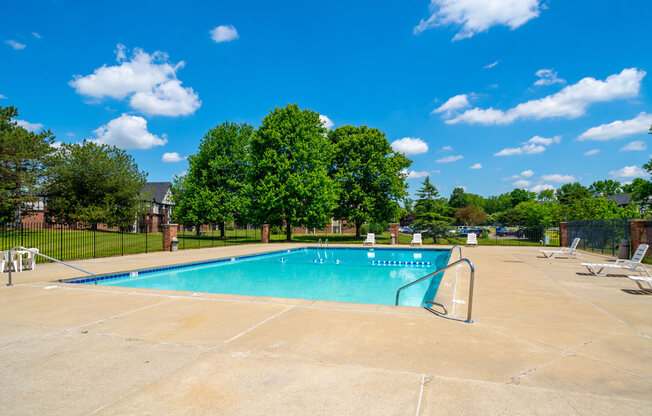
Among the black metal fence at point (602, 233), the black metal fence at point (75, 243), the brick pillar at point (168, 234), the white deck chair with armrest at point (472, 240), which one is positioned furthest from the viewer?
the white deck chair with armrest at point (472, 240)

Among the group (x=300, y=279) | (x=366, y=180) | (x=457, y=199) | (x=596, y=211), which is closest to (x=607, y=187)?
(x=457, y=199)

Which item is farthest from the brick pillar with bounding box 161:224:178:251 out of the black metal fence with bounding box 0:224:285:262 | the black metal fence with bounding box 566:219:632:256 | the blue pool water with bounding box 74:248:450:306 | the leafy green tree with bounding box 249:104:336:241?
the black metal fence with bounding box 566:219:632:256

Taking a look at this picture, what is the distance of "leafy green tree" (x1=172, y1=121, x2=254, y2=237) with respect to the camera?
35656 millimetres

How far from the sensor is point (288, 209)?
3027cm

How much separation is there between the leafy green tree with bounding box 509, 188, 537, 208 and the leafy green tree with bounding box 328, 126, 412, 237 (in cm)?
10533

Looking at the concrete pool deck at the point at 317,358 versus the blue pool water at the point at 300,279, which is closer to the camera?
the concrete pool deck at the point at 317,358

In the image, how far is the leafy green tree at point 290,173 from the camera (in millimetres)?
29672

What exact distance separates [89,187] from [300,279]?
98.6ft

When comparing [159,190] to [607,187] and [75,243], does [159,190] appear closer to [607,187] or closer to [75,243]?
[75,243]

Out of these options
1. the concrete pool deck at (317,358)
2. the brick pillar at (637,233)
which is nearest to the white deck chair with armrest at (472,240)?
the brick pillar at (637,233)

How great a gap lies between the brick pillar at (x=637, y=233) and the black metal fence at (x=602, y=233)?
0.30 metres

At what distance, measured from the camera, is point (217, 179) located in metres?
36.4

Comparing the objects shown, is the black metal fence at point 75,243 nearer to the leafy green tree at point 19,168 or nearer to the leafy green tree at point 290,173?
the leafy green tree at point 19,168

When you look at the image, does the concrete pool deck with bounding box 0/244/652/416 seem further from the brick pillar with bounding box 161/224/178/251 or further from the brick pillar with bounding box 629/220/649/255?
the brick pillar with bounding box 161/224/178/251
